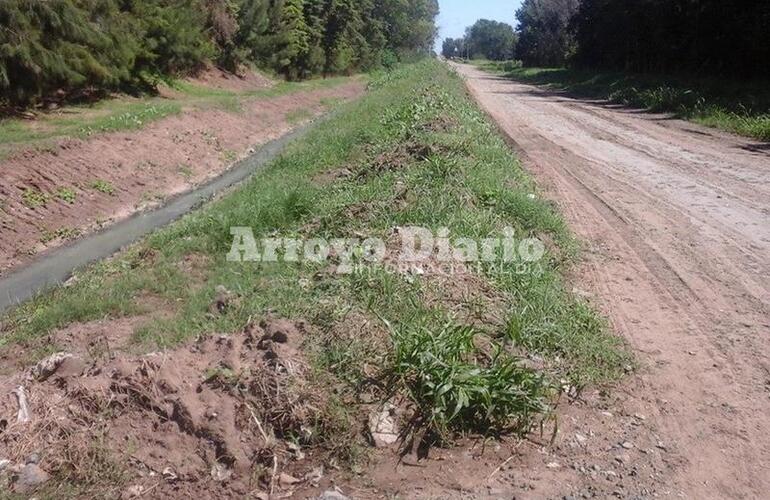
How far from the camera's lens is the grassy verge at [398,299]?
4.17 meters

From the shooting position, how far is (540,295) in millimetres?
5406

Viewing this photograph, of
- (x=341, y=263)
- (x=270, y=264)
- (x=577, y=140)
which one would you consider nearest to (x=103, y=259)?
(x=270, y=264)

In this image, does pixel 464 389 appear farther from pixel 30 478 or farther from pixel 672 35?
pixel 672 35

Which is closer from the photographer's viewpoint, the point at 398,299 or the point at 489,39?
the point at 398,299

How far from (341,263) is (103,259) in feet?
15.9

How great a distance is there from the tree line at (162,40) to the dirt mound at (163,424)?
10931 millimetres

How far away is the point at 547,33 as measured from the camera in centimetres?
5200

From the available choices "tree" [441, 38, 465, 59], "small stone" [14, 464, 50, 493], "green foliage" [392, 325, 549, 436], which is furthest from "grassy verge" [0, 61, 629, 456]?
"tree" [441, 38, 465, 59]

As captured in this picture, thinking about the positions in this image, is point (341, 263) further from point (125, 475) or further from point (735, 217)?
point (735, 217)

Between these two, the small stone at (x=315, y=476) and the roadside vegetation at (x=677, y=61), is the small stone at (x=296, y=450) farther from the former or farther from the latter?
the roadside vegetation at (x=677, y=61)

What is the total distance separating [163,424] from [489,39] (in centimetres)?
11857

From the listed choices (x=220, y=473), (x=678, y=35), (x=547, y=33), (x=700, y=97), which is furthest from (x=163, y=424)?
(x=547, y=33)

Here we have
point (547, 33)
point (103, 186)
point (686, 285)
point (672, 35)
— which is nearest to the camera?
point (686, 285)

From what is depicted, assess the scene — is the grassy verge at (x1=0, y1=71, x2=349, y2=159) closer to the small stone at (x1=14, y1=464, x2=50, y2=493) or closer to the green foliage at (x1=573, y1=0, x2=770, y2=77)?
the small stone at (x1=14, y1=464, x2=50, y2=493)
